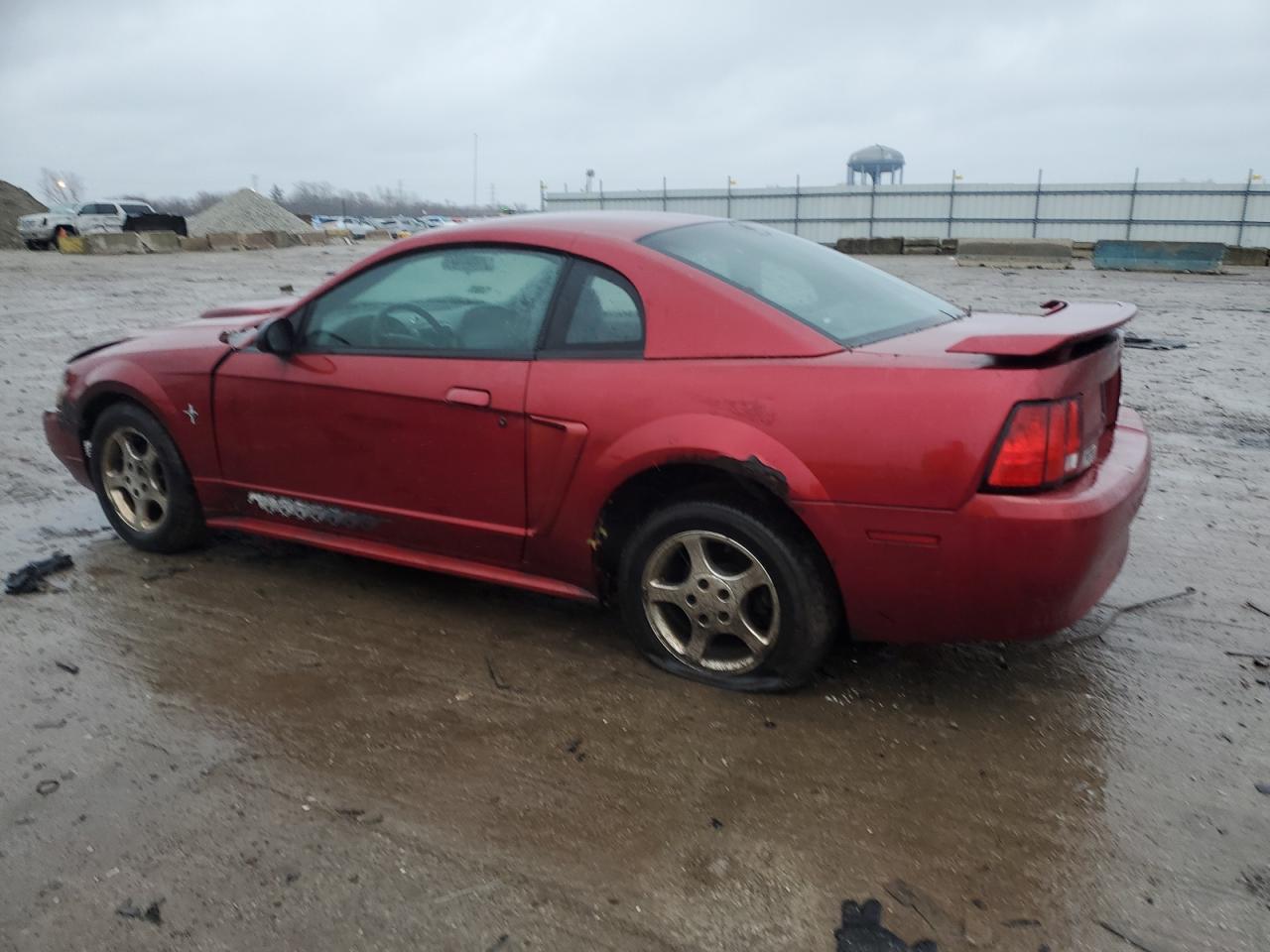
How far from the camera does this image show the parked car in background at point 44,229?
33.3 meters

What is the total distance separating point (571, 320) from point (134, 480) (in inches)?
91.3

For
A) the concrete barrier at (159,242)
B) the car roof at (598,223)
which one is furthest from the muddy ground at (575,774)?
the concrete barrier at (159,242)

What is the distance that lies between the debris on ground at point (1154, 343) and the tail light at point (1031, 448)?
28.5 feet

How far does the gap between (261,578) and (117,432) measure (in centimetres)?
95

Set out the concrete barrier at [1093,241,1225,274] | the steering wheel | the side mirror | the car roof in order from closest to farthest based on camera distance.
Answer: the car roof < the steering wheel < the side mirror < the concrete barrier at [1093,241,1225,274]

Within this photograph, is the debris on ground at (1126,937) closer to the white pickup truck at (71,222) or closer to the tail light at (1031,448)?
the tail light at (1031,448)

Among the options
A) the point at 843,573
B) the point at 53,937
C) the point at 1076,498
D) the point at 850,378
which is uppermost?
the point at 850,378

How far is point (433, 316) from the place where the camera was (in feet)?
12.2

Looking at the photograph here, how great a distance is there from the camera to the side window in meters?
3.32

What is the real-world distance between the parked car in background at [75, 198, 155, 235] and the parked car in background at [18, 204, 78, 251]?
37 centimetres

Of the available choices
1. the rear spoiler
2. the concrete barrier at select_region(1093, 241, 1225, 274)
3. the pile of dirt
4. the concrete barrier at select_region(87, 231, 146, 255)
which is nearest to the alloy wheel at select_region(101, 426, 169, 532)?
the rear spoiler

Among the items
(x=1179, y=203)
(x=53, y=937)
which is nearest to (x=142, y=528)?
(x=53, y=937)

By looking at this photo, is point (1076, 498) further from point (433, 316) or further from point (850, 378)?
point (433, 316)

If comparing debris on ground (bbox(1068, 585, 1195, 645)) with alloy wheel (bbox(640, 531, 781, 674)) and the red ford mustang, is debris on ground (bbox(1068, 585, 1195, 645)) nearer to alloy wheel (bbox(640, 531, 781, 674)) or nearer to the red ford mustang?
the red ford mustang
